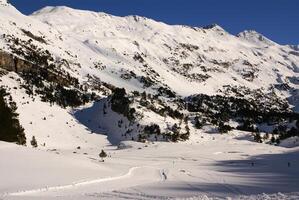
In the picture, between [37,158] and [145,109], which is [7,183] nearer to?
[37,158]

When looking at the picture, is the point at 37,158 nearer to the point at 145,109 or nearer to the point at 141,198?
the point at 141,198

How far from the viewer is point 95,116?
188m

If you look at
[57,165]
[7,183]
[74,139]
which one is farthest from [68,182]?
[74,139]

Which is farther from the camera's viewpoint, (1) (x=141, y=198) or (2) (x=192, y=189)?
(2) (x=192, y=189)

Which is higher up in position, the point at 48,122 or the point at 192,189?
the point at 48,122

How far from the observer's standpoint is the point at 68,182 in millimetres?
48094

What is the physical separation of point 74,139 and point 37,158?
98.0 meters

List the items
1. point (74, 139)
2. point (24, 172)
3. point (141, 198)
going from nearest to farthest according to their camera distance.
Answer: point (141, 198), point (24, 172), point (74, 139)

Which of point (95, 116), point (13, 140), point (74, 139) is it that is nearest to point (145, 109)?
point (95, 116)

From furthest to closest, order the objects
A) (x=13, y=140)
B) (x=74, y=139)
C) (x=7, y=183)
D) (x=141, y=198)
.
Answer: (x=74, y=139)
(x=13, y=140)
(x=7, y=183)
(x=141, y=198)

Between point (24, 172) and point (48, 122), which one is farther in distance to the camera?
point (48, 122)

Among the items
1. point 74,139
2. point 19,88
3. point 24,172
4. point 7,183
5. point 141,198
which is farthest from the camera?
point 19,88

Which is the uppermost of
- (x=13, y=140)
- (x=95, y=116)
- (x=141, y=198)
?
(x=95, y=116)

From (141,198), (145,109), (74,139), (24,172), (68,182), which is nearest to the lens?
(141,198)
